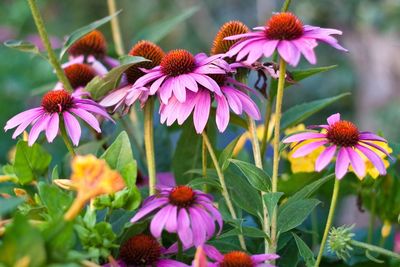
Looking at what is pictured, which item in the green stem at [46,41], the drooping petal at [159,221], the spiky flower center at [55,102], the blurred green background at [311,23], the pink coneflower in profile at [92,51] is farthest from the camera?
the blurred green background at [311,23]

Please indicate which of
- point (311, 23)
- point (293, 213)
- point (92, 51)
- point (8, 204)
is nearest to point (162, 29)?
point (92, 51)

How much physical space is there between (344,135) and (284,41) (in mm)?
91

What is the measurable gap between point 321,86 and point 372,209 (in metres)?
2.64

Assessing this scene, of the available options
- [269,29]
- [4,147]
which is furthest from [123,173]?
[4,147]

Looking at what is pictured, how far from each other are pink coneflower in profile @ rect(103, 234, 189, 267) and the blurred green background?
165 cm

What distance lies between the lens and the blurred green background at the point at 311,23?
2.80m

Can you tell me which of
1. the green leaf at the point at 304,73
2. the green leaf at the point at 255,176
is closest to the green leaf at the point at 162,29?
the green leaf at the point at 304,73

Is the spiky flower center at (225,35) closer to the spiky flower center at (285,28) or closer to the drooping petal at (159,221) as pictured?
the spiky flower center at (285,28)

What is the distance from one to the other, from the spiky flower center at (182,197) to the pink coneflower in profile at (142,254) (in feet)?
0.15

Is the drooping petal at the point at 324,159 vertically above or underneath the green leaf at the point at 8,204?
above

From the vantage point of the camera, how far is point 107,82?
698 mm

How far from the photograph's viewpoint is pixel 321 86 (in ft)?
11.1

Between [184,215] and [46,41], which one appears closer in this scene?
[184,215]

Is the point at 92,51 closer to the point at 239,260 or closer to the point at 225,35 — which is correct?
the point at 225,35
